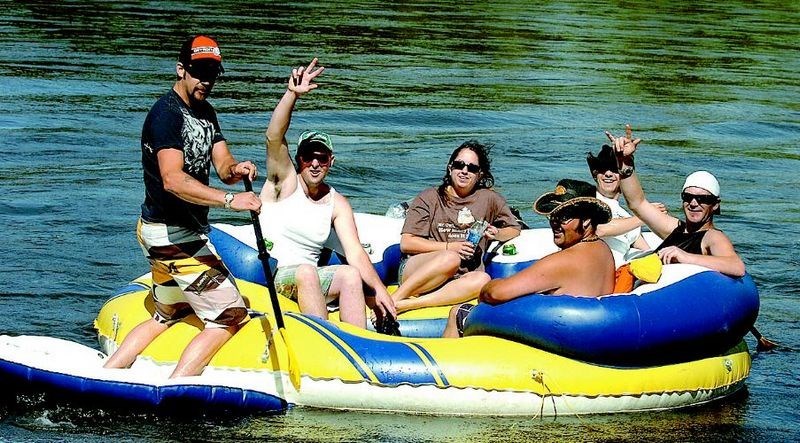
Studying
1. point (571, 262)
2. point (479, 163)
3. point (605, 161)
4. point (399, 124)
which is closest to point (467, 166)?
point (479, 163)

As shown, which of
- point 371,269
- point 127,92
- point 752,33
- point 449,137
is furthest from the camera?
point 752,33

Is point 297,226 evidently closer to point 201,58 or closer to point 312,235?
point 312,235

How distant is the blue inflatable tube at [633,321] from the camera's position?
755 cm

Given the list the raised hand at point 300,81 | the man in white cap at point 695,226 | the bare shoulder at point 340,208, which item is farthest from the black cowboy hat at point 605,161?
the raised hand at point 300,81

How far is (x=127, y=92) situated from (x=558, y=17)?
16.2 metres

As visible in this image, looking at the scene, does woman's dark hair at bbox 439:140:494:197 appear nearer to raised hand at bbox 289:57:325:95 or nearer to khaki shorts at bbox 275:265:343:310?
khaki shorts at bbox 275:265:343:310

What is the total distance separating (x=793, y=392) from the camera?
8.52 meters

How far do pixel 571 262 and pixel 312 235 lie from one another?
5.32 ft

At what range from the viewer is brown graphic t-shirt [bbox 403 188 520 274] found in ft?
29.0

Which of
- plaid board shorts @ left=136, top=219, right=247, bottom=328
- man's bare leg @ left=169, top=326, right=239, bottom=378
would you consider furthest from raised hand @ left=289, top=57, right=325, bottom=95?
man's bare leg @ left=169, top=326, right=239, bottom=378

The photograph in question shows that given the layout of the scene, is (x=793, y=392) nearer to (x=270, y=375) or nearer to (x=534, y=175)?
(x=270, y=375)

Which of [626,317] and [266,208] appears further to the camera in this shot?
[266,208]

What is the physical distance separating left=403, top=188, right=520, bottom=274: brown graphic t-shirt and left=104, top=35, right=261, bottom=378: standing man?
64.7 inches

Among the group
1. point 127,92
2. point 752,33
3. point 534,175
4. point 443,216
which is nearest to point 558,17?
point 752,33
